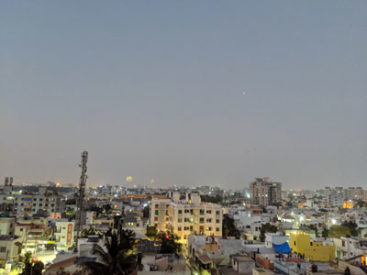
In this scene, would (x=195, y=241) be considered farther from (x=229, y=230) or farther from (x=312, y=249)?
(x=229, y=230)

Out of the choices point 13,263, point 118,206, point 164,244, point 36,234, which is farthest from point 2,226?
point 118,206

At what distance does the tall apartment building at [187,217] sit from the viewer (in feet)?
106

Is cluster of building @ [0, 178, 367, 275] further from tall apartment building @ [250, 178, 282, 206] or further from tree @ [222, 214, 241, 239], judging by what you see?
tall apartment building @ [250, 178, 282, 206]

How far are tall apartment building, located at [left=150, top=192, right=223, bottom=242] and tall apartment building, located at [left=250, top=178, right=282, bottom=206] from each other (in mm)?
74388

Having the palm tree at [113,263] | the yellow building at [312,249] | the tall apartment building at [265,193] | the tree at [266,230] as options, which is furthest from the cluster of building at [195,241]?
the tall apartment building at [265,193]

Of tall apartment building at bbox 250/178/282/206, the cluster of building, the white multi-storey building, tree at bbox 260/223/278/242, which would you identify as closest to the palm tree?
the cluster of building

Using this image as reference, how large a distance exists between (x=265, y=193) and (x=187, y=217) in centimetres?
7914

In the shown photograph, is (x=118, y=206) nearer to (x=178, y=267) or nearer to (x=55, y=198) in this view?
(x=55, y=198)

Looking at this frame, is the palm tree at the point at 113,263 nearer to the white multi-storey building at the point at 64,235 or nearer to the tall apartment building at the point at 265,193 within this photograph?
the white multi-storey building at the point at 64,235

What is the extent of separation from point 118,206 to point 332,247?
4389 centimetres

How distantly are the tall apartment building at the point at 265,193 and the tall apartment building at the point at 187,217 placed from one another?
74.4 m

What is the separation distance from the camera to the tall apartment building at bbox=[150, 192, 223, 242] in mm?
32375

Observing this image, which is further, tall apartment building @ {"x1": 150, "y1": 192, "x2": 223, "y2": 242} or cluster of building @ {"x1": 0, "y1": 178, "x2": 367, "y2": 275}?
tall apartment building @ {"x1": 150, "y1": 192, "x2": 223, "y2": 242}

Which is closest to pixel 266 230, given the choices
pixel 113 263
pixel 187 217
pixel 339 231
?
pixel 187 217
